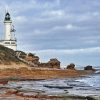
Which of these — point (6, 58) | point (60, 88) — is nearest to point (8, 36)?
point (6, 58)

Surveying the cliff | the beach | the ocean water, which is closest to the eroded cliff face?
the cliff

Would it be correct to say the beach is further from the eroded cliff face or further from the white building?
the white building

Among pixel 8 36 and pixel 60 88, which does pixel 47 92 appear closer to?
pixel 60 88

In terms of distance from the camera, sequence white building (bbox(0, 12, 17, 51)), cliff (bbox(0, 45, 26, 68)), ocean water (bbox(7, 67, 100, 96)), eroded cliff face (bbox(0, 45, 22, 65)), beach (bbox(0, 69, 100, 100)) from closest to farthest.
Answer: beach (bbox(0, 69, 100, 100)) → ocean water (bbox(7, 67, 100, 96)) → cliff (bbox(0, 45, 26, 68)) → eroded cliff face (bbox(0, 45, 22, 65)) → white building (bbox(0, 12, 17, 51))

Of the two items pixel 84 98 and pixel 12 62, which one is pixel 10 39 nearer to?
pixel 12 62

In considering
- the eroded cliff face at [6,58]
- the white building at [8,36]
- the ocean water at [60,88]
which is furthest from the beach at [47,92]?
the white building at [8,36]

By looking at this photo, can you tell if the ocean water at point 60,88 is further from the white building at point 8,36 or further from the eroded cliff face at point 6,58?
the white building at point 8,36

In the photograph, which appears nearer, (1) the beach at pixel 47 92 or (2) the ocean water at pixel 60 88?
(1) the beach at pixel 47 92

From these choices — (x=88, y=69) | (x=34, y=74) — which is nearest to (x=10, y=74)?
(x=34, y=74)

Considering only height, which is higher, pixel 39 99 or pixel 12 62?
pixel 12 62

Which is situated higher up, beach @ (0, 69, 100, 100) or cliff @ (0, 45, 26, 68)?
cliff @ (0, 45, 26, 68)

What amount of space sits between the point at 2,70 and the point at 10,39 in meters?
48.5

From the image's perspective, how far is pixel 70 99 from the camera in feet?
113

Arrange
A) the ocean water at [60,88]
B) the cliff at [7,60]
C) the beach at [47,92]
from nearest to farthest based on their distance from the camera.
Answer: the beach at [47,92], the ocean water at [60,88], the cliff at [7,60]
